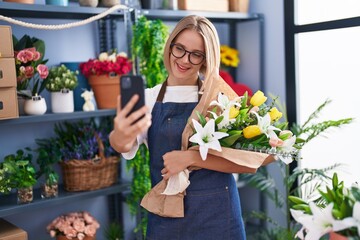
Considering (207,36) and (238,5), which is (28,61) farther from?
(238,5)

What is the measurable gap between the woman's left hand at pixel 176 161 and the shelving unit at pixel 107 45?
0.95m

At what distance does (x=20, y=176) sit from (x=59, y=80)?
52cm

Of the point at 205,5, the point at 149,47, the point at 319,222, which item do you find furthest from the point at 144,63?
the point at 319,222

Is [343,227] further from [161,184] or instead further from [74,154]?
[74,154]

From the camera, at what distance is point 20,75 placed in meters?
2.04

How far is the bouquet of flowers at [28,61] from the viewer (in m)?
2.02

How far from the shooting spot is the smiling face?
1.46 m

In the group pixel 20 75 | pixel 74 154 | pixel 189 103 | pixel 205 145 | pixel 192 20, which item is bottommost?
pixel 74 154

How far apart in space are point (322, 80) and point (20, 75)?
5.93 feet

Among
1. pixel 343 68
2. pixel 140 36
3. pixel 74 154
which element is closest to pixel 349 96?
pixel 343 68

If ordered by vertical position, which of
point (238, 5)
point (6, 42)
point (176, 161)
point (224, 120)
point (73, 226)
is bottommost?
point (73, 226)

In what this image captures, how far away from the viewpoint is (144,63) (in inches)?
A: 95.9

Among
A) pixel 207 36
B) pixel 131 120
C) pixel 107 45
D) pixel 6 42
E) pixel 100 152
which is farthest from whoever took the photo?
pixel 107 45

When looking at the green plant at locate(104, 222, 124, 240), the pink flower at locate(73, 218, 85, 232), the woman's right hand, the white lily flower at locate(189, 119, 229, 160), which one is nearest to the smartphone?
the woman's right hand
